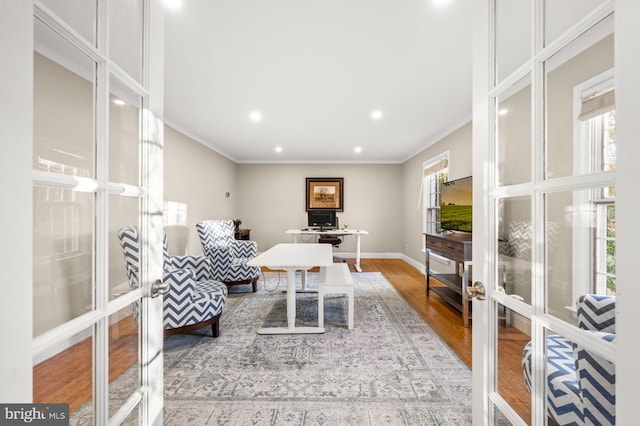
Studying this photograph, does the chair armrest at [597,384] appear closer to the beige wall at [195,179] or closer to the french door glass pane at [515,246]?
the french door glass pane at [515,246]

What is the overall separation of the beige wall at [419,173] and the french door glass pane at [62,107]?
3921 mm

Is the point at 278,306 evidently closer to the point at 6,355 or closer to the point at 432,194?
the point at 6,355

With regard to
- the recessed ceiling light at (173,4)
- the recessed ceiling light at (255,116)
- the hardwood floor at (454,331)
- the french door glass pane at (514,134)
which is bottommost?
the hardwood floor at (454,331)

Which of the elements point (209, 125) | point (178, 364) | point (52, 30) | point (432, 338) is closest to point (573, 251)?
point (52, 30)

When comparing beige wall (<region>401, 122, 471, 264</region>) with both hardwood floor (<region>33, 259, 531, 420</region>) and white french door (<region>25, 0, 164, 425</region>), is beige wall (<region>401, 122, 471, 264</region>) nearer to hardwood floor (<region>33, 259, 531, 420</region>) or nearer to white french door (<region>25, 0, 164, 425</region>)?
hardwood floor (<region>33, 259, 531, 420</region>)

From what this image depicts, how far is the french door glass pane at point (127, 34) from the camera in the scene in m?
0.79

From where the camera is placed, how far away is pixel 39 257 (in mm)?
553

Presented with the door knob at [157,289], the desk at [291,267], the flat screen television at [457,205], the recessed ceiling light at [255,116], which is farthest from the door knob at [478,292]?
the recessed ceiling light at [255,116]

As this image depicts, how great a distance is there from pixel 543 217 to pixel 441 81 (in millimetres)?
2417

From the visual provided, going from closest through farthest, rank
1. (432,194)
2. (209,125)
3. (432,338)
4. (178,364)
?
1. (178,364)
2. (432,338)
3. (209,125)
4. (432,194)

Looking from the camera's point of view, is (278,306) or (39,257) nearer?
(39,257)

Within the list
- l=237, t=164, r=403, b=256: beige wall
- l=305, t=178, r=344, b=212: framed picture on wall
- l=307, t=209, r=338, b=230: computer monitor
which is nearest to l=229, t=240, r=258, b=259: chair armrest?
l=307, t=209, r=338, b=230: computer monitor

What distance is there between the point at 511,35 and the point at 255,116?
10.6ft

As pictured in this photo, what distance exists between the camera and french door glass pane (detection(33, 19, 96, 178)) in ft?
1.81
